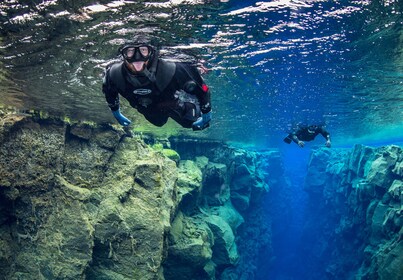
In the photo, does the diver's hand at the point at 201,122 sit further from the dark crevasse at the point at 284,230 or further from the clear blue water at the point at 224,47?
the dark crevasse at the point at 284,230

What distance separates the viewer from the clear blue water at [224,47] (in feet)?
22.9

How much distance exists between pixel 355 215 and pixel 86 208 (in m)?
25.4

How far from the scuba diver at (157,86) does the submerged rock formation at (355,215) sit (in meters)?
16.2

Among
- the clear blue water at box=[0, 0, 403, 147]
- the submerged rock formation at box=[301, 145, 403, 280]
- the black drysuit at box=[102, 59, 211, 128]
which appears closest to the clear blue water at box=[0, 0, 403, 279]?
the clear blue water at box=[0, 0, 403, 147]

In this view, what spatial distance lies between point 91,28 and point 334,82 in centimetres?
1228

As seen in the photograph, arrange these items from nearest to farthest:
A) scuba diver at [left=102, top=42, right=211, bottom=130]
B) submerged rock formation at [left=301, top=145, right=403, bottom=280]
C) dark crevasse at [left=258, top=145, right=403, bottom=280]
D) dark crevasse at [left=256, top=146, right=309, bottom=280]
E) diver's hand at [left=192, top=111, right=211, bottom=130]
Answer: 1. scuba diver at [left=102, top=42, right=211, bottom=130]
2. diver's hand at [left=192, top=111, right=211, bottom=130]
3. submerged rock formation at [left=301, top=145, right=403, bottom=280]
4. dark crevasse at [left=258, top=145, right=403, bottom=280]
5. dark crevasse at [left=256, top=146, right=309, bottom=280]

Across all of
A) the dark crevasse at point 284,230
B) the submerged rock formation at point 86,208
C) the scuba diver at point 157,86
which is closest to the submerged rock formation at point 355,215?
the dark crevasse at point 284,230

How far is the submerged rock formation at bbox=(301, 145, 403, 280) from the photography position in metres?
17.6

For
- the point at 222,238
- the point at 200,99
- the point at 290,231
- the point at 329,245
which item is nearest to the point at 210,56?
the point at 200,99

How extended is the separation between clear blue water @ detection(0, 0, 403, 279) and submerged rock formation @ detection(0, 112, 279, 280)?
6.98ft

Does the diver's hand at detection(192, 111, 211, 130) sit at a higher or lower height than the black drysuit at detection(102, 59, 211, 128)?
lower

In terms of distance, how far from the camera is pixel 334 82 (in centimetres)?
1449

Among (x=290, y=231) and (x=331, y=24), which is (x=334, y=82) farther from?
(x=290, y=231)

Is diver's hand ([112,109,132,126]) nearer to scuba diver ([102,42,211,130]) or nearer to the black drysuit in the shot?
scuba diver ([102,42,211,130])
